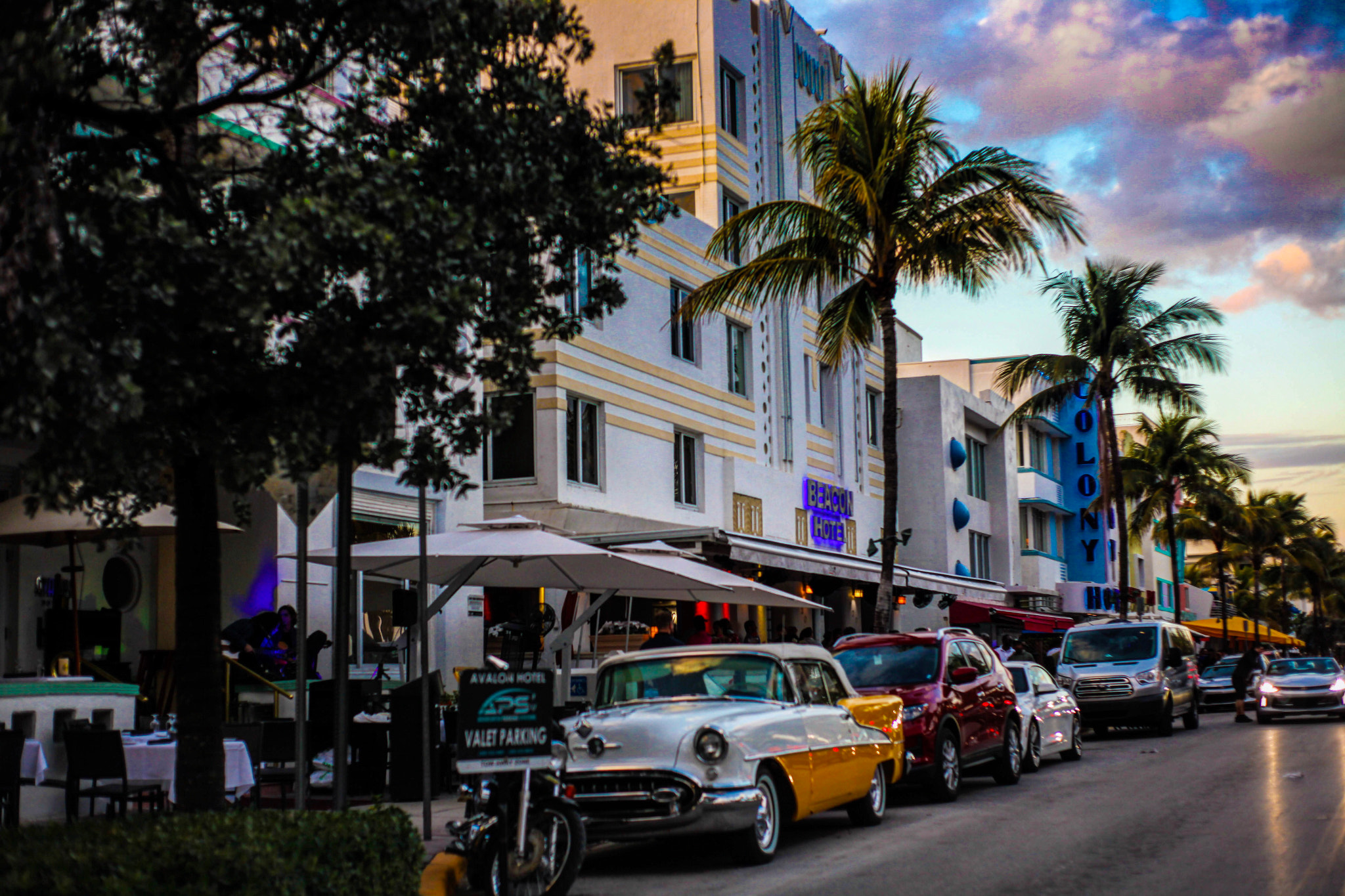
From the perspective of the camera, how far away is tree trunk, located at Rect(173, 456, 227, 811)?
7.70 meters

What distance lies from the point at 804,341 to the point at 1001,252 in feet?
43.5

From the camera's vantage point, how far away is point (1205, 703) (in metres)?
37.0

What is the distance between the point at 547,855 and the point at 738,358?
2248cm

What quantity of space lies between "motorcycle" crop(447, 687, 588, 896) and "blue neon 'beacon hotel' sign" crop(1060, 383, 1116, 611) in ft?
168

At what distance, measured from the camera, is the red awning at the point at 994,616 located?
1467 inches

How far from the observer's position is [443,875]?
9.20 m

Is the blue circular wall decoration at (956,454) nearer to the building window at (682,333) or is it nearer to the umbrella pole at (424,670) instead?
the building window at (682,333)

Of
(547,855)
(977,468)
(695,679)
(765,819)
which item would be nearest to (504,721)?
(547,855)

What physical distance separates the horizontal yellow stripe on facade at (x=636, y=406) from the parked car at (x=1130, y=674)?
25.2 feet

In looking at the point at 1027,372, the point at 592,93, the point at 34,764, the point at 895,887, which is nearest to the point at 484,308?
the point at 895,887

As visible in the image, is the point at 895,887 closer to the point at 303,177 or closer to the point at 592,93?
the point at 303,177

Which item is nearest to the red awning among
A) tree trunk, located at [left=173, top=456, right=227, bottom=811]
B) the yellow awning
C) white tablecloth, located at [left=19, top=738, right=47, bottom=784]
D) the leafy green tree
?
the yellow awning

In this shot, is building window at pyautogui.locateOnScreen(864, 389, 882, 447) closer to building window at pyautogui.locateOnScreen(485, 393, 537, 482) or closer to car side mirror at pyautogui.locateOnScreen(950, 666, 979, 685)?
building window at pyautogui.locateOnScreen(485, 393, 537, 482)

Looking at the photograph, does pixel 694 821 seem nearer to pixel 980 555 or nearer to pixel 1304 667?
pixel 1304 667
